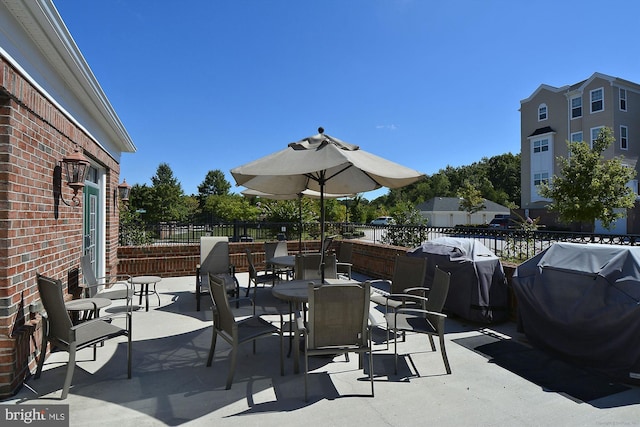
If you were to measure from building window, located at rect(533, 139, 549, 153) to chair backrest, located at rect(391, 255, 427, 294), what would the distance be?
2921 centimetres

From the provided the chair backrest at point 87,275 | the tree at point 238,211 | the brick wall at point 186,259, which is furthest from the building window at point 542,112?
the chair backrest at point 87,275

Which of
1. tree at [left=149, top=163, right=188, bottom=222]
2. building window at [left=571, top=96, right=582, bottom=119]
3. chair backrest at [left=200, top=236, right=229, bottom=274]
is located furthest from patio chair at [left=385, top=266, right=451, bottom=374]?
tree at [left=149, top=163, right=188, bottom=222]

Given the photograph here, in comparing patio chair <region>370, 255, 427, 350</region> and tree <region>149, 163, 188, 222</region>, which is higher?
tree <region>149, 163, 188, 222</region>

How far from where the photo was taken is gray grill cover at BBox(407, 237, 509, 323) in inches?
198

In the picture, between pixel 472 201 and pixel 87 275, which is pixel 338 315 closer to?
pixel 87 275

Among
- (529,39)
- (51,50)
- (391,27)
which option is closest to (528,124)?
(529,39)

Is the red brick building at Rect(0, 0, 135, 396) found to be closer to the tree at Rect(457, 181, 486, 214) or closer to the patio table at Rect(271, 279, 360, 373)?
the patio table at Rect(271, 279, 360, 373)

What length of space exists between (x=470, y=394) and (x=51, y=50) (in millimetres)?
5306

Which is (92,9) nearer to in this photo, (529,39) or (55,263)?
(55,263)

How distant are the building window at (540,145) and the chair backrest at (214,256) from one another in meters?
29.5

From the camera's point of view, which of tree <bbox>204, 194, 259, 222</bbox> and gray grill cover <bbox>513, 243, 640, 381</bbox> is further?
tree <bbox>204, 194, 259, 222</bbox>

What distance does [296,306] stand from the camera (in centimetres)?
431

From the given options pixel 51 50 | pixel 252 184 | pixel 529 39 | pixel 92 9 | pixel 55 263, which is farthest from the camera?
pixel 529 39

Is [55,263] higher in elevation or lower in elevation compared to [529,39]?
lower
